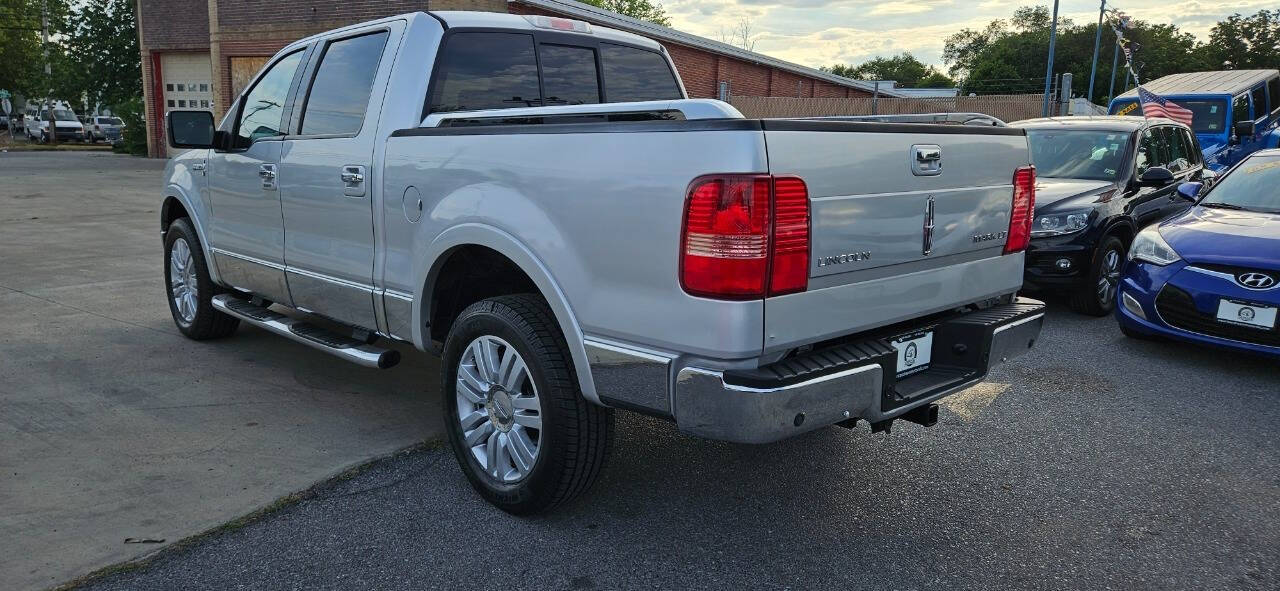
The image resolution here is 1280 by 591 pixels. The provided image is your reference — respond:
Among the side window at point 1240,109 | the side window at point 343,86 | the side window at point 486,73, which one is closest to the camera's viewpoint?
the side window at point 486,73

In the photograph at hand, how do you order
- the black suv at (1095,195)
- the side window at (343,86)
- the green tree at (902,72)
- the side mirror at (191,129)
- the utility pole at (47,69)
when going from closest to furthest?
the side window at (343,86)
the side mirror at (191,129)
the black suv at (1095,195)
the utility pole at (47,69)
the green tree at (902,72)

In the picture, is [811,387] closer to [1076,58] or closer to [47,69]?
[47,69]

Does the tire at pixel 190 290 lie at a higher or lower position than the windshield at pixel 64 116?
lower

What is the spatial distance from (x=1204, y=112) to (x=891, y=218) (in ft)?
65.3

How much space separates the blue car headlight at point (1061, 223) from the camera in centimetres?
715

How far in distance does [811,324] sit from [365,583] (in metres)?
1.66

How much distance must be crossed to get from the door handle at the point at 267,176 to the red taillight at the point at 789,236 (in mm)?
3058

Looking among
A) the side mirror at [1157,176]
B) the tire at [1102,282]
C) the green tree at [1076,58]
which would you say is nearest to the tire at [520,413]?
the tire at [1102,282]

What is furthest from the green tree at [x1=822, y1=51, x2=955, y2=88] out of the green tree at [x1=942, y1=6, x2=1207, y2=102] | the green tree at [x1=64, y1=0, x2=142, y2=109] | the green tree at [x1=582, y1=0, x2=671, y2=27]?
the green tree at [x1=64, y1=0, x2=142, y2=109]

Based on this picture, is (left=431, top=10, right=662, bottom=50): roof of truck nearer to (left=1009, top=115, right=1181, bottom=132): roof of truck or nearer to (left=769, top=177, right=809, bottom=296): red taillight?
(left=769, top=177, right=809, bottom=296): red taillight

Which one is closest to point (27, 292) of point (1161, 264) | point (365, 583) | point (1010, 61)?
point (365, 583)

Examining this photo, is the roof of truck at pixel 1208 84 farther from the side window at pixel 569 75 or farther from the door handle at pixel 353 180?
the door handle at pixel 353 180

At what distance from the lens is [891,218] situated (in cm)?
305

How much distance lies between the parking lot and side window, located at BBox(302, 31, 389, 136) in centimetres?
145
